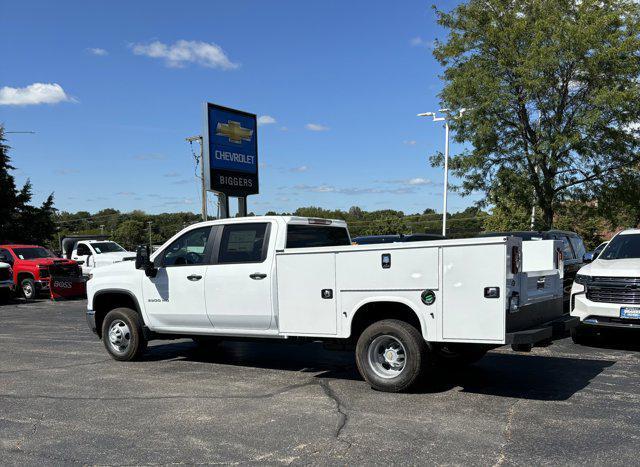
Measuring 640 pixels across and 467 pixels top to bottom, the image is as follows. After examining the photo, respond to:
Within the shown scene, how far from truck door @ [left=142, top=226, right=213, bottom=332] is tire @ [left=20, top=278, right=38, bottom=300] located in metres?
14.3

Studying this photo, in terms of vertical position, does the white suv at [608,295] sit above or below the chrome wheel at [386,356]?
above

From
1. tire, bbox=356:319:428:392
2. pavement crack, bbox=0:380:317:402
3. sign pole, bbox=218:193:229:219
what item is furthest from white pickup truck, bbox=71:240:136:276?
tire, bbox=356:319:428:392

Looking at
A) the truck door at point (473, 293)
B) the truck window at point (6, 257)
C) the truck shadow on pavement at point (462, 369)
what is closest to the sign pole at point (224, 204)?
the truck shadow on pavement at point (462, 369)

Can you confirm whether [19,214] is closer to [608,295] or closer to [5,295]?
[5,295]

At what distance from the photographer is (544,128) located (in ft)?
61.7

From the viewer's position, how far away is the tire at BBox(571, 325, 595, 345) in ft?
31.3

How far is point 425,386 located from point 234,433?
8.30ft

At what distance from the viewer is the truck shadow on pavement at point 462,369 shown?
265 inches

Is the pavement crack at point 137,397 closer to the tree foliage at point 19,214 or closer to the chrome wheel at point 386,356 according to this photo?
the chrome wheel at point 386,356

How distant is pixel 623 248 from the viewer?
33.0 ft

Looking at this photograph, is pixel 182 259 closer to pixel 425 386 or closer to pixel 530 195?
pixel 425 386

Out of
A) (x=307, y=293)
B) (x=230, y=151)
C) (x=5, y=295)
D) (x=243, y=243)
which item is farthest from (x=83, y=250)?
(x=307, y=293)

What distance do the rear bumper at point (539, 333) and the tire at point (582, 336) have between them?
2.79m

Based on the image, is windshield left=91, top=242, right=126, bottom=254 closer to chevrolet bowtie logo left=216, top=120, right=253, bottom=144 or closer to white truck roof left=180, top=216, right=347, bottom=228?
chevrolet bowtie logo left=216, top=120, right=253, bottom=144
